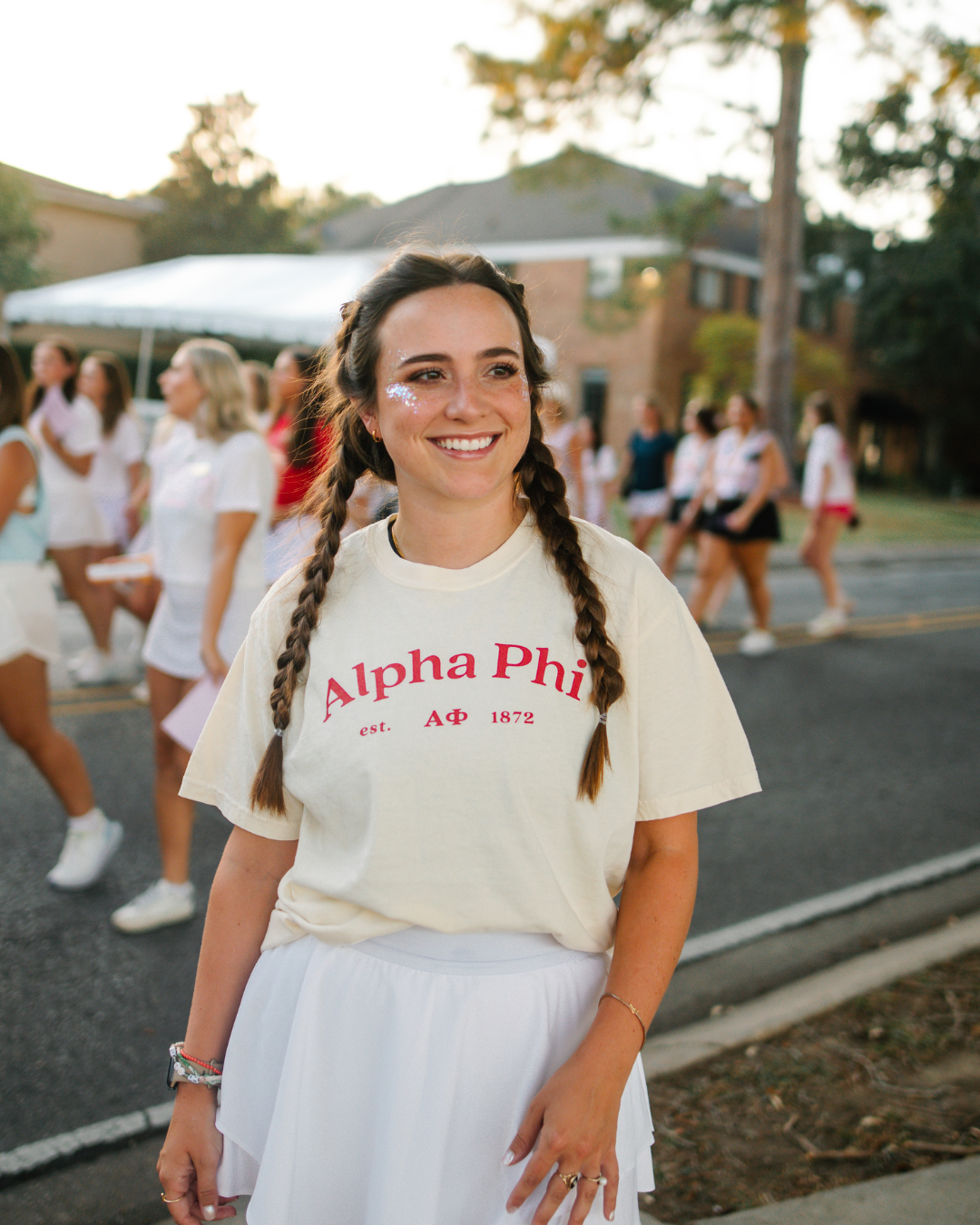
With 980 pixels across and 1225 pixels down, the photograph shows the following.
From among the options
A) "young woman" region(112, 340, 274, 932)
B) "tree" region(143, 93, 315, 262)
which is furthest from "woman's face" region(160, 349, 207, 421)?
"tree" region(143, 93, 315, 262)

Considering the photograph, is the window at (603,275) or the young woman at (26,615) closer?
the young woman at (26,615)

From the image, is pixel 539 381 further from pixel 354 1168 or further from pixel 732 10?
pixel 732 10

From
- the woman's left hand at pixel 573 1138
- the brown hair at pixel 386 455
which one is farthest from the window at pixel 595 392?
the woman's left hand at pixel 573 1138

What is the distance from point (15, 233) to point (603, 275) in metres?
15.3

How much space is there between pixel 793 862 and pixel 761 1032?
5.23ft

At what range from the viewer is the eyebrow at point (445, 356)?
1597 mm

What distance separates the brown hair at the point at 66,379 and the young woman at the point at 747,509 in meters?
5.05

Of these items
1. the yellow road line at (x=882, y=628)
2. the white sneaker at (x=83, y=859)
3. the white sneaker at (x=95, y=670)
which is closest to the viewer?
the white sneaker at (x=83, y=859)

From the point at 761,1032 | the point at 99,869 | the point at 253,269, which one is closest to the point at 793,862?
the point at 761,1032

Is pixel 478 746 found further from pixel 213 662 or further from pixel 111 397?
pixel 111 397

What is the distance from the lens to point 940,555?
18.3 metres

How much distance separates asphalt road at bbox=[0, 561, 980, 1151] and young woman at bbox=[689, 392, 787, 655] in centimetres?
50

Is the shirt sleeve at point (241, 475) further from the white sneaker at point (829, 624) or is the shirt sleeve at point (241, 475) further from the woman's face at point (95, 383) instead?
the white sneaker at point (829, 624)

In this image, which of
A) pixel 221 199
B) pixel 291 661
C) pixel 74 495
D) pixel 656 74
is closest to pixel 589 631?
pixel 291 661
